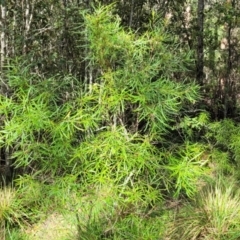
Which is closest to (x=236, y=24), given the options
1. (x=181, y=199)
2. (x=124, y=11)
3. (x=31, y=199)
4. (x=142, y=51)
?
(x=124, y=11)

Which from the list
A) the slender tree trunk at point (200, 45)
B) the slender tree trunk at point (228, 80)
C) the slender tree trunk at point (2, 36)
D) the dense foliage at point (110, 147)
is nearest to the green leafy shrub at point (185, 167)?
the dense foliage at point (110, 147)

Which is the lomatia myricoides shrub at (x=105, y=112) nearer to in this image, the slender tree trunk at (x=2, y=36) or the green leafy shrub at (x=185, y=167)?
the green leafy shrub at (x=185, y=167)

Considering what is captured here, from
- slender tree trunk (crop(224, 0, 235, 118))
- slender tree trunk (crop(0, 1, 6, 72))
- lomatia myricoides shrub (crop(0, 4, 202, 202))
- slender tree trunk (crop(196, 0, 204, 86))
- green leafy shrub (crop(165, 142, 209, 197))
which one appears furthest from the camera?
slender tree trunk (crop(224, 0, 235, 118))

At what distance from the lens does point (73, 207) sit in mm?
2809

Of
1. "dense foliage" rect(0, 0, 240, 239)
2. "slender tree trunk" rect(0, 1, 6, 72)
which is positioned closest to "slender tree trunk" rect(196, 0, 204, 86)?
"dense foliage" rect(0, 0, 240, 239)

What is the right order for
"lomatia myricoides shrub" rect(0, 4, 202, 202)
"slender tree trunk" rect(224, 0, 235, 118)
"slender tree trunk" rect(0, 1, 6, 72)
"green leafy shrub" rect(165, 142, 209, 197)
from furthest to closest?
"slender tree trunk" rect(224, 0, 235, 118), "slender tree trunk" rect(0, 1, 6, 72), "green leafy shrub" rect(165, 142, 209, 197), "lomatia myricoides shrub" rect(0, 4, 202, 202)

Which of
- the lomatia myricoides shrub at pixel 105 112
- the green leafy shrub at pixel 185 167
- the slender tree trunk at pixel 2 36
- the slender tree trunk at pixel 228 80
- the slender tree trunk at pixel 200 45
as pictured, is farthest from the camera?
the slender tree trunk at pixel 228 80

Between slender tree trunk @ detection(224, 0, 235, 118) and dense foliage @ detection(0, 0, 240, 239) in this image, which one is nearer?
dense foliage @ detection(0, 0, 240, 239)

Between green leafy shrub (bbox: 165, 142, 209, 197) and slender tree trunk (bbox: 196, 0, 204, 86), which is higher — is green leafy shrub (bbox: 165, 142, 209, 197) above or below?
below

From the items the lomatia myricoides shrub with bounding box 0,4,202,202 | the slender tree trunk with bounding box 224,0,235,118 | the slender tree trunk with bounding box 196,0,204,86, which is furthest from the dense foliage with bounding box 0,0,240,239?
the slender tree trunk with bounding box 224,0,235,118

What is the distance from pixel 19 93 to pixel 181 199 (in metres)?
1.89

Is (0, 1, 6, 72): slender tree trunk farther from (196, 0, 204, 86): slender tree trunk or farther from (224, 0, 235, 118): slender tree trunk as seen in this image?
(224, 0, 235, 118): slender tree trunk

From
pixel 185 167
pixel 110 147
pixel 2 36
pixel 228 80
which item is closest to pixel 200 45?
pixel 228 80

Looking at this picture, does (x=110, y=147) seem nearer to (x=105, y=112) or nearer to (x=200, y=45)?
(x=105, y=112)
